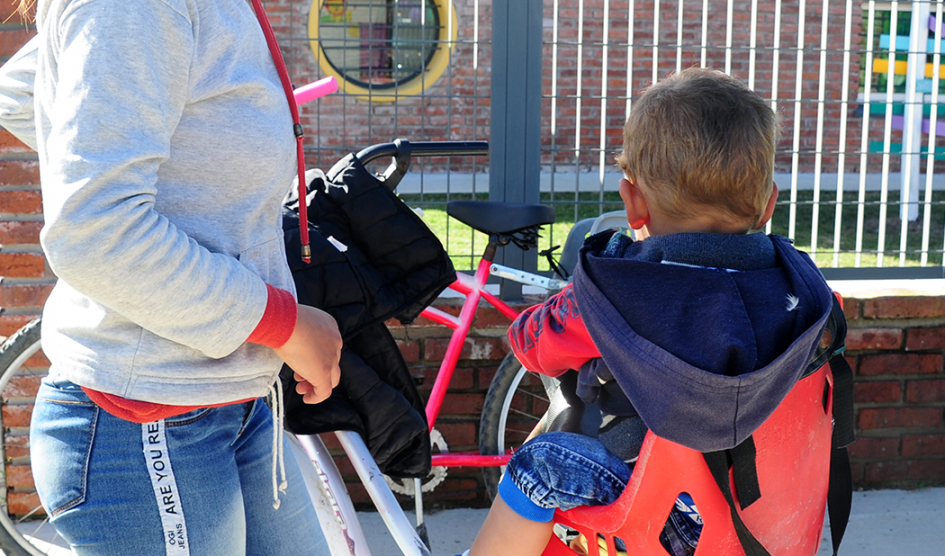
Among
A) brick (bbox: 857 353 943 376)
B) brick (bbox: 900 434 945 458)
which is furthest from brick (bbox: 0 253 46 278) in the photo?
brick (bbox: 900 434 945 458)

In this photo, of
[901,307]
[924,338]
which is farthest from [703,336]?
[924,338]

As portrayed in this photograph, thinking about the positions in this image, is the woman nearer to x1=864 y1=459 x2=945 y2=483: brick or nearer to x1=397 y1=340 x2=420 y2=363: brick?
x1=397 y1=340 x2=420 y2=363: brick

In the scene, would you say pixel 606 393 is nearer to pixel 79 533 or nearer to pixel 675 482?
pixel 675 482

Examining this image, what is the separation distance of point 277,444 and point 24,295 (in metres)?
1.94

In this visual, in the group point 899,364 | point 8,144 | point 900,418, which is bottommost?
point 900,418

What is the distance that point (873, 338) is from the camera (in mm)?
3182

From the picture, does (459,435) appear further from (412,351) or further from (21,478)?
Result: (21,478)

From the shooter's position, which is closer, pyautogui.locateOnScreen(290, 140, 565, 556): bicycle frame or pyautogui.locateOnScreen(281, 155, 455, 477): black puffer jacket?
pyautogui.locateOnScreen(281, 155, 455, 477): black puffer jacket

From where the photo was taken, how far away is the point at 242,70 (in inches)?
43.2

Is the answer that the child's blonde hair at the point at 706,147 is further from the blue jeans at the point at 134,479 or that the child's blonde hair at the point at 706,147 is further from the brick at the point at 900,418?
the brick at the point at 900,418

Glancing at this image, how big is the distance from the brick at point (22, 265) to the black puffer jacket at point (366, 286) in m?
1.47

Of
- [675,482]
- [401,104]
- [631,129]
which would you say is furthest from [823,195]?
[675,482]

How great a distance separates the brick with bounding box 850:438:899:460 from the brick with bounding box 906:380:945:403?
0.58 ft

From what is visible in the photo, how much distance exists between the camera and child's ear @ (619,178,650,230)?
4.83ft
